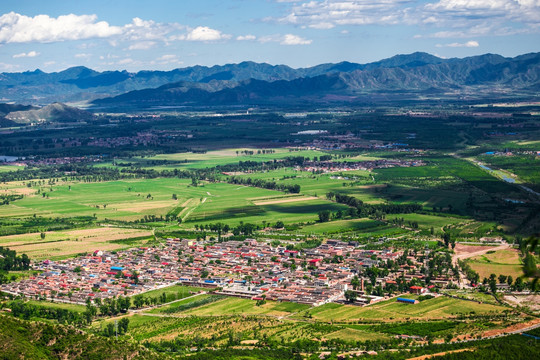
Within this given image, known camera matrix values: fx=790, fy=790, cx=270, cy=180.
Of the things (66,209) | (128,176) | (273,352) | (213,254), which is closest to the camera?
(273,352)

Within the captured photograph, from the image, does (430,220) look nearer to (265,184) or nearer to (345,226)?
(345,226)

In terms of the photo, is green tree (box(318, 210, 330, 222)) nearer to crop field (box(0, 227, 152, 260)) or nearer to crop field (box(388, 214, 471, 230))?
crop field (box(388, 214, 471, 230))

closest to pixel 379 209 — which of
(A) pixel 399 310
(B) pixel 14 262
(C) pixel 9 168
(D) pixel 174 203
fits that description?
(D) pixel 174 203

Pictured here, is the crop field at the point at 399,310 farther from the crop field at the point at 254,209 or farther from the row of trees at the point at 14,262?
the crop field at the point at 254,209

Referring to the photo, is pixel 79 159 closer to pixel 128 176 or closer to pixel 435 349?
pixel 128 176

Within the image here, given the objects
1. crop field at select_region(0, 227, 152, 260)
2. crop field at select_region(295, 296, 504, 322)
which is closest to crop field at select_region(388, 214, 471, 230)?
crop field at select_region(295, 296, 504, 322)

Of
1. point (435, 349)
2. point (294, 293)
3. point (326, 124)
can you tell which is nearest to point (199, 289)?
point (294, 293)

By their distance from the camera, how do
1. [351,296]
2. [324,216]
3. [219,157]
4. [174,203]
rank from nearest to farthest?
[351,296]
[324,216]
[174,203]
[219,157]
